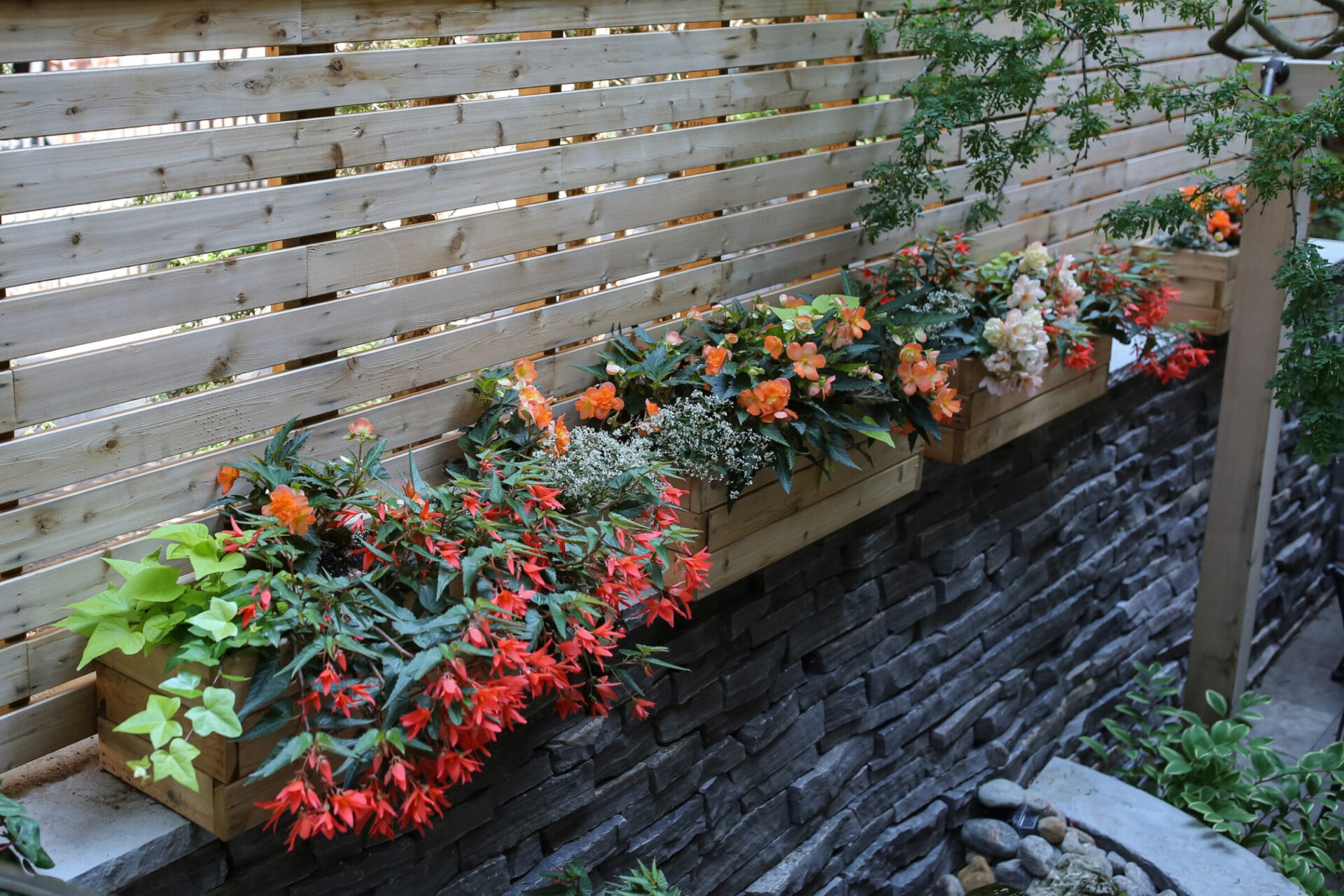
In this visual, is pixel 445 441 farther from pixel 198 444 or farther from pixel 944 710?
pixel 944 710

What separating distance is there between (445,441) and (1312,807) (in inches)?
129

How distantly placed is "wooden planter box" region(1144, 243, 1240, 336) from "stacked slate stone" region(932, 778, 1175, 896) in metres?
1.74

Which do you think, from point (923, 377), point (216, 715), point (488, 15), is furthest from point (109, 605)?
point (923, 377)

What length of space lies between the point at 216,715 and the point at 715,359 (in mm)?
1223

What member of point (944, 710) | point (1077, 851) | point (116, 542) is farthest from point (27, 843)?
point (1077, 851)

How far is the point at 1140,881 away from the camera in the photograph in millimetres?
3443

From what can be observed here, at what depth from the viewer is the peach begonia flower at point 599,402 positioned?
242 centimetres

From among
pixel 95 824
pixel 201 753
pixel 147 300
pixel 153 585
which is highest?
pixel 147 300

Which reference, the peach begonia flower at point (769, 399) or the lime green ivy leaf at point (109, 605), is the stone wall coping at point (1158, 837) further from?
the lime green ivy leaf at point (109, 605)

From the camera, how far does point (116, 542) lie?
6.33 feet

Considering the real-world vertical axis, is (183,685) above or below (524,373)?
below

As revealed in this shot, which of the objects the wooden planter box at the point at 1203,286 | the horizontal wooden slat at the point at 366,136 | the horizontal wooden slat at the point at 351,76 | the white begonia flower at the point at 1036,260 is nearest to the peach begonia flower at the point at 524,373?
the horizontal wooden slat at the point at 366,136

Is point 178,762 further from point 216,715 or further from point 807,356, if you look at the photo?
point 807,356

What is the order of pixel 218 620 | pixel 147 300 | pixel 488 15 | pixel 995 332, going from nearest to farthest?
pixel 218 620 < pixel 147 300 < pixel 488 15 < pixel 995 332
